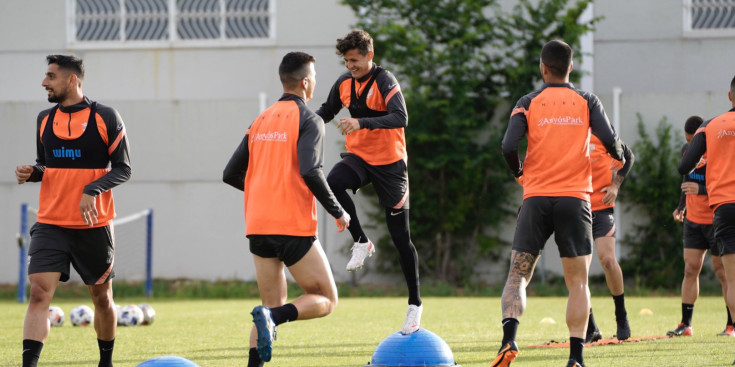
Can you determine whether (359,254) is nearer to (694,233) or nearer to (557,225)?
(557,225)

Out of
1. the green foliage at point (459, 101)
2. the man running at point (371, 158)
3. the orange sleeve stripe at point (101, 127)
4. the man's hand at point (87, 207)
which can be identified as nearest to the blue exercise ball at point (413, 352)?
the man running at point (371, 158)

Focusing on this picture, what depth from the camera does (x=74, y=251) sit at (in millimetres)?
7453

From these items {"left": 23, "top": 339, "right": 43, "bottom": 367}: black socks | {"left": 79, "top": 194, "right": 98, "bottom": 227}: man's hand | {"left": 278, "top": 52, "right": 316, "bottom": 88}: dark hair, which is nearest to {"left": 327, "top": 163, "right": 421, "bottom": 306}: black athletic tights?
{"left": 278, "top": 52, "right": 316, "bottom": 88}: dark hair

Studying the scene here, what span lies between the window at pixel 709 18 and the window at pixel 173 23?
9335 mm

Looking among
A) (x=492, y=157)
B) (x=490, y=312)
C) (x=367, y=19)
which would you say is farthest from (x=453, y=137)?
(x=490, y=312)

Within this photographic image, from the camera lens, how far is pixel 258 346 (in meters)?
6.26

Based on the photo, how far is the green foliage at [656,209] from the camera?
2011 centimetres

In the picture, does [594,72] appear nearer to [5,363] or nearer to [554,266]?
[554,266]

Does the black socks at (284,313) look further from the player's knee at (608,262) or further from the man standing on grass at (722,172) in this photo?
the player's knee at (608,262)

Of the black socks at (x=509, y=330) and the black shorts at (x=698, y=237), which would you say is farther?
the black shorts at (x=698, y=237)

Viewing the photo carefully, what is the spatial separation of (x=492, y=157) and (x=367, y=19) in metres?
4.16

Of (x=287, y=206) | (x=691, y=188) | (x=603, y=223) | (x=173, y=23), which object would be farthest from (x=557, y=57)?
(x=173, y=23)

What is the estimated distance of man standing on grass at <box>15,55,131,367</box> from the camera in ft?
24.1

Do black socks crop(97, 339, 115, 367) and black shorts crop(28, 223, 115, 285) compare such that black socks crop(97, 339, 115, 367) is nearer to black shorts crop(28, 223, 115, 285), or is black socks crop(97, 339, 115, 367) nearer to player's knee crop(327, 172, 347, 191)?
→ black shorts crop(28, 223, 115, 285)
